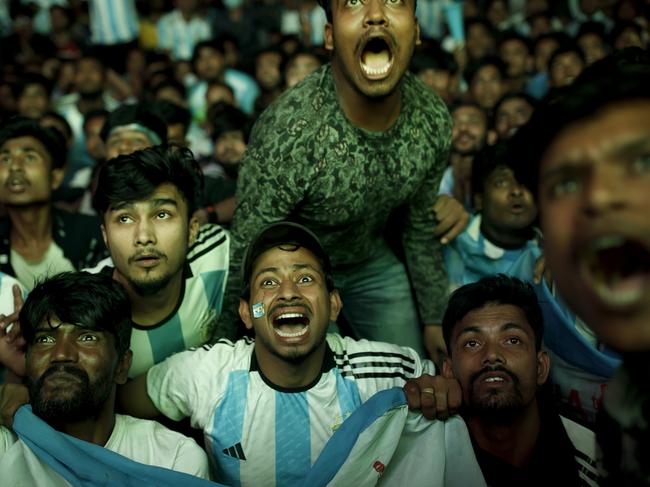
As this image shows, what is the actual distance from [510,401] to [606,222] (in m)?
1.61

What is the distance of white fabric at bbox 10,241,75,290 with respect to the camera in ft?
11.8

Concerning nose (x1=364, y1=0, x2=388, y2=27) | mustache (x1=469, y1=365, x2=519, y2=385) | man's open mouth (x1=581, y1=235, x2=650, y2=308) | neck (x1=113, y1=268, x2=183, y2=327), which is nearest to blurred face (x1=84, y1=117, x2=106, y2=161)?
neck (x1=113, y1=268, x2=183, y2=327)

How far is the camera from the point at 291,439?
2607 mm

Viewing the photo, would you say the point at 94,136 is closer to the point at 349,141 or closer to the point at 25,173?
the point at 25,173

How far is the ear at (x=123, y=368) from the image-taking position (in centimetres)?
271

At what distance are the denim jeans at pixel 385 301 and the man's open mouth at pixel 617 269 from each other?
7.79ft

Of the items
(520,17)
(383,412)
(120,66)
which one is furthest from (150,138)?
(520,17)

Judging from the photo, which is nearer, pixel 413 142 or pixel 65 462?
pixel 65 462

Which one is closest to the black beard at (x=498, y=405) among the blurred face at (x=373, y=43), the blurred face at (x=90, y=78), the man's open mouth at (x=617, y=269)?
the blurred face at (x=373, y=43)

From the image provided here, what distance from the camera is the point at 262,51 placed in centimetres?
700

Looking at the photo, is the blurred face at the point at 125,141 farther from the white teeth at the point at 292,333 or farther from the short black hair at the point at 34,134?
the white teeth at the point at 292,333

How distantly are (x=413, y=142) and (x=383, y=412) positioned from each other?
1.11m

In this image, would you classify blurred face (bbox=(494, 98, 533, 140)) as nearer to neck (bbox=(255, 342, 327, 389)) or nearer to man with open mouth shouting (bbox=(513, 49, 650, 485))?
neck (bbox=(255, 342, 327, 389))

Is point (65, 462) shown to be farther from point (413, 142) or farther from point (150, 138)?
point (150, 138)
